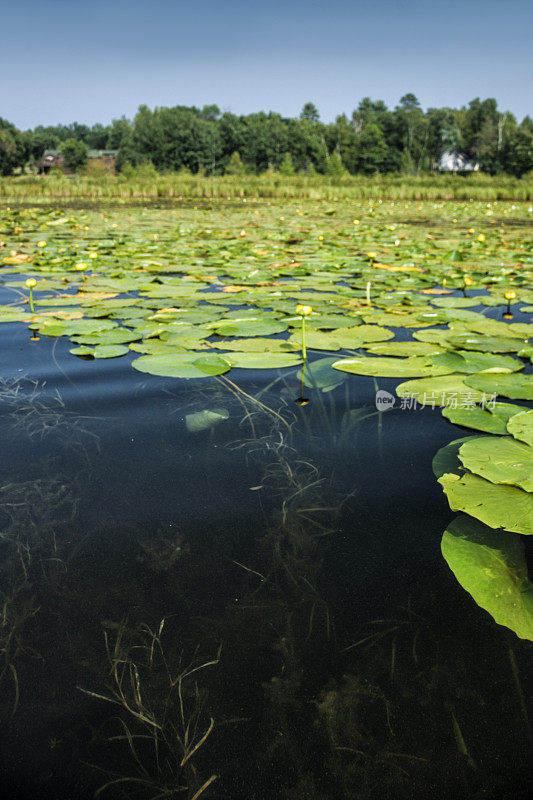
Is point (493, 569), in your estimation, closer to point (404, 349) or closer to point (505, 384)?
point (505, 384)

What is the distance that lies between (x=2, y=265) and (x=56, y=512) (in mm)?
3342

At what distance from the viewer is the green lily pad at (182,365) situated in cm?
155

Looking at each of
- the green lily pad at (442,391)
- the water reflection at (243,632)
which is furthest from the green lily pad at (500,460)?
the green lily pad at (442,391)

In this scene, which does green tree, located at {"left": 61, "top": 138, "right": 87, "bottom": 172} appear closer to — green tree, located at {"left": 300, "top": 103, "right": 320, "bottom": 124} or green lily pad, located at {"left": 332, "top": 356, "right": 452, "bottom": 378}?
green tree, located at {"left": 300, "top": 103, "right": 320, "bottom": 124}

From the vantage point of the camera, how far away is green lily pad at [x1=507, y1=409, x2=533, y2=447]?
43.3 inches

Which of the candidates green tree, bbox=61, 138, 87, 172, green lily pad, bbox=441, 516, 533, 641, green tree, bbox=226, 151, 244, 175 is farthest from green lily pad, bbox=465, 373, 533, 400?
green tree, bbox=61, 138, 87, 172

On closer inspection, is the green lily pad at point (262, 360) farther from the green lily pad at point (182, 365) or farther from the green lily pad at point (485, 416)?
the green lily pad at point (485, 416)

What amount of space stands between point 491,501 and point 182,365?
104cm

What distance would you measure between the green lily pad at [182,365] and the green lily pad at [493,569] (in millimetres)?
917

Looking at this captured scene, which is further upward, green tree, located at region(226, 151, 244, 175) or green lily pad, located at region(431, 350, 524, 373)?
green tree, located at region(226, 151, 244, 175)

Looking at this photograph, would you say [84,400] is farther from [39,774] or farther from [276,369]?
[39,774]

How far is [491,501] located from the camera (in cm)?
90

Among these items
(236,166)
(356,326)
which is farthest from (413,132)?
(356,326)

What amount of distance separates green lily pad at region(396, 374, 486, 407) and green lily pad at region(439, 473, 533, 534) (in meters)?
0.44
